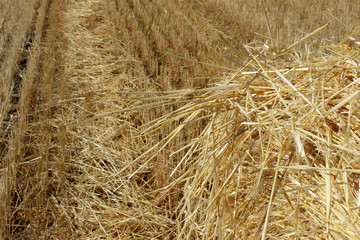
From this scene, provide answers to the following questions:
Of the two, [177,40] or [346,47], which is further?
[177,40]

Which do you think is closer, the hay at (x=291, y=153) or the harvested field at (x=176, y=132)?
the hay at (x=291, y=153)

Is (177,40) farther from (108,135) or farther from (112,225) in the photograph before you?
(112,225)

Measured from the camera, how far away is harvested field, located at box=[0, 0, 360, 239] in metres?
1.22

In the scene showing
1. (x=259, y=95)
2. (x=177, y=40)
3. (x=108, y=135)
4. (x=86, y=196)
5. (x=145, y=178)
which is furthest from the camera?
(x=177, y=40)

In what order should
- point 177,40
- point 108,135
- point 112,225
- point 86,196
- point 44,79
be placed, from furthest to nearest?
point 177,40 → point 44,79 → point 108,135 → point 86,196 → point 112,225

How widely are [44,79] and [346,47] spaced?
9.57 feet

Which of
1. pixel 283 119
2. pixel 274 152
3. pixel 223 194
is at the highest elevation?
pixel 283 119

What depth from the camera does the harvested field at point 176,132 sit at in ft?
4.00

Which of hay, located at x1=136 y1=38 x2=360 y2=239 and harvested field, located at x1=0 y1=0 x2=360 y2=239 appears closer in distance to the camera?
hay, located at x1=136 y1=38 x2=360 y2=239

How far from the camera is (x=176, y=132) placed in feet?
5.16

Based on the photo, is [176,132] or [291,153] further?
[176,132]

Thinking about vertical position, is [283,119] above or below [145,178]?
above

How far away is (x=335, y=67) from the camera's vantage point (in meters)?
1.40

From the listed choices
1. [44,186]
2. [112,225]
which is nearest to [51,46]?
[44,186]
